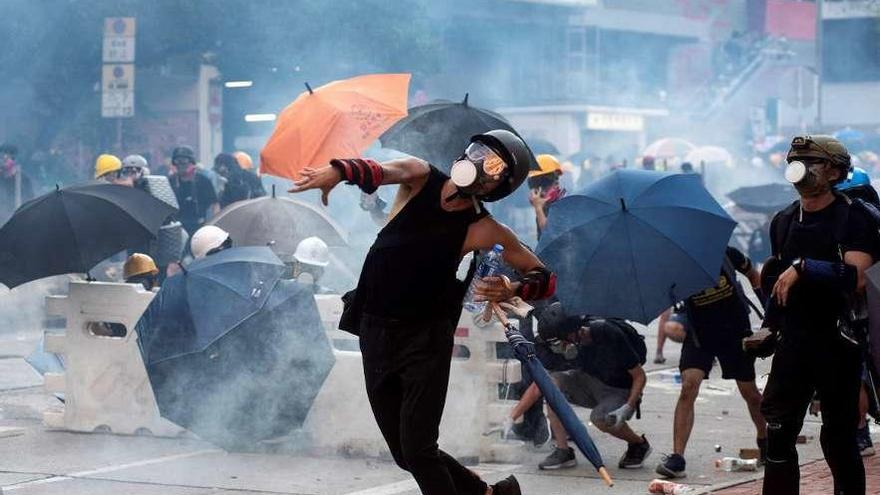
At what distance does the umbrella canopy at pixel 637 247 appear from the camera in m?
7.15

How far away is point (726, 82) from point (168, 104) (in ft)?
84.2

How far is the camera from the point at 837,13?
137 ft

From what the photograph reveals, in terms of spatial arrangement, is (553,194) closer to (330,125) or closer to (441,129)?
(441,129)

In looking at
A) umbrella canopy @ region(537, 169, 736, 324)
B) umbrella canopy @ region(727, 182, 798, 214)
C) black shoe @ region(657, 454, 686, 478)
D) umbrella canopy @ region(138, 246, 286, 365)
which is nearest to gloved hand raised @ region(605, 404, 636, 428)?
black shoe @ region(657, 454, 686, 478)

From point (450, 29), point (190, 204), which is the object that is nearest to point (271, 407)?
point (190, 204)

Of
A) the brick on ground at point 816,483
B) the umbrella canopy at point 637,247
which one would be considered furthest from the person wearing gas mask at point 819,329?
the umbrella canopy at point 637,247

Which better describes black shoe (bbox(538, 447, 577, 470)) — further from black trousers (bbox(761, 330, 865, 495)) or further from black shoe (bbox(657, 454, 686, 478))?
black trousers (bbox(761, 330, 865, 495))

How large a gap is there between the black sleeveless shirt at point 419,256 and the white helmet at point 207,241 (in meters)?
3.77

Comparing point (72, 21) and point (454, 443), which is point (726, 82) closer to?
point (72, 21)

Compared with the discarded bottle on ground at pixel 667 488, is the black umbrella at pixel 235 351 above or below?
above

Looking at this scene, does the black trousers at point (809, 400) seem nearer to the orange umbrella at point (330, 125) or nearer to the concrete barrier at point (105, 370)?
the concrete barrier at point (105, 370)

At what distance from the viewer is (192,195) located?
14.1m

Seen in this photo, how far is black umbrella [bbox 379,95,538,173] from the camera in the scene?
348 inches

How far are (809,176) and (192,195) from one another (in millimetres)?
8898
